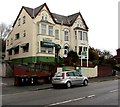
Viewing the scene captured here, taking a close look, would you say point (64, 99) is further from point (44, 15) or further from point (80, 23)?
point (80, 23)

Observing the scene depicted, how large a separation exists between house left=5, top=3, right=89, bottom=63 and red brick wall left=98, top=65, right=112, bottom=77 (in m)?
3.21

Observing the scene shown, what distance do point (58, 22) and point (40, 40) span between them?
693 centimetres

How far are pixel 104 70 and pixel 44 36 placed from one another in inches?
439

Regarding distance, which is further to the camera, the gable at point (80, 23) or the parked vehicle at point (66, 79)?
the gable at point (80, 23)

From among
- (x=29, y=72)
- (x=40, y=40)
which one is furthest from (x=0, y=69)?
(x=29, y=72)

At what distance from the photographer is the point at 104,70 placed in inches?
1759

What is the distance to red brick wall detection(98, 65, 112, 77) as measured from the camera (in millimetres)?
43656

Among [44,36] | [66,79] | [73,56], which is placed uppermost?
[44,36]

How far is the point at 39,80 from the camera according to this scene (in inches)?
1175

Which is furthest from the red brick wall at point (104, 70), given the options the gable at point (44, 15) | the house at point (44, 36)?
the gable at point (44, 15)

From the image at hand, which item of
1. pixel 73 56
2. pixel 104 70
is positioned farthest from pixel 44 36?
pixel 104 70

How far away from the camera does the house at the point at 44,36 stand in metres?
45.6

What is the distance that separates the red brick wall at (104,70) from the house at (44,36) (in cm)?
321

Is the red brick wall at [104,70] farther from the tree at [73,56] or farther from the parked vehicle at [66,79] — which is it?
the parked vehicle at [66,79]
